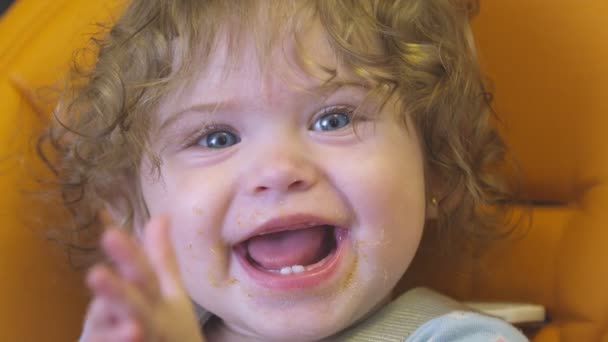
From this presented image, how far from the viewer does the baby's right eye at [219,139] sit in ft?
3.13

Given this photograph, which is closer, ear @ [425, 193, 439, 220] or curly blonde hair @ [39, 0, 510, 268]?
curly blonde hair @ [39, 0, 510, 268]

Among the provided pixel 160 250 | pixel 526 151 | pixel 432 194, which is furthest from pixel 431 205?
pixel 160 250

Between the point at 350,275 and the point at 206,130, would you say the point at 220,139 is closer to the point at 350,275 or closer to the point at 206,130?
the point at 206,130

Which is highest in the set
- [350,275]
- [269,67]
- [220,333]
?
[269,67]

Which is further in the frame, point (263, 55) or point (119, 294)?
point (263, 55)

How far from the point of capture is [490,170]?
1.19 m

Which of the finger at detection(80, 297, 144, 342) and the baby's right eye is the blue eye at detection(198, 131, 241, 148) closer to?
the baby's right eye

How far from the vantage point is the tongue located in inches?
37.7

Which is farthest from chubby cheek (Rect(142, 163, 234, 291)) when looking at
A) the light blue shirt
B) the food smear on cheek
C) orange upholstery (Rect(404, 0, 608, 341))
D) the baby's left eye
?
orange upholstery (Rect(404, 0, 608, 341))

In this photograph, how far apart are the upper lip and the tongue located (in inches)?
1.7

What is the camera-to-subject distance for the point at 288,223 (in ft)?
2.97

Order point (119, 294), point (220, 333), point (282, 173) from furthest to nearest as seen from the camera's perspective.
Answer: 1. point (220, 333)
2. point (282, 173)
3. point (119, 294)

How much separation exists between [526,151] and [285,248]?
42 centimetres

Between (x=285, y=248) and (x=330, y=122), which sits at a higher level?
(x=330, y=122)
